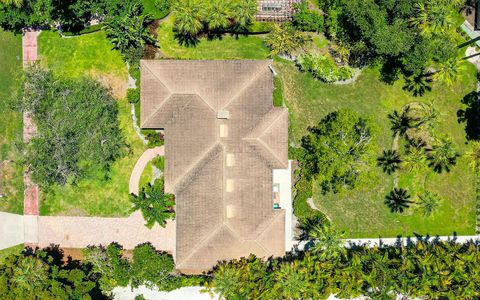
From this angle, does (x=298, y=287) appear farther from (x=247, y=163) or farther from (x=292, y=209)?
(x=247, y=163)

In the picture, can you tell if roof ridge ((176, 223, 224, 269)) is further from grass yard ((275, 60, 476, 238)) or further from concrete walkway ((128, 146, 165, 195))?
grass yard ((275, 60, 476, 238))

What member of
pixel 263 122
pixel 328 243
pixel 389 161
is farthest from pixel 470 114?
pixel 263 122

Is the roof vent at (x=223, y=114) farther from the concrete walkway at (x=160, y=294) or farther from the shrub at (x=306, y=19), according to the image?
the concrete walkway at (x=160, y=294)

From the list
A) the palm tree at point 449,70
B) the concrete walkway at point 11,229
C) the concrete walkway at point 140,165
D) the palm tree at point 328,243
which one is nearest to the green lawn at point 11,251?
the concrete walkway at point 11,229

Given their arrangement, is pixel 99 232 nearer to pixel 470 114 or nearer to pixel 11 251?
pixel 11 251

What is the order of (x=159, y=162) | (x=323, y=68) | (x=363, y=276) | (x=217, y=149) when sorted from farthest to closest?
(x=159, y=162) → (x=323, y=68) → (x=217, y=149) → (x=363, y=276)

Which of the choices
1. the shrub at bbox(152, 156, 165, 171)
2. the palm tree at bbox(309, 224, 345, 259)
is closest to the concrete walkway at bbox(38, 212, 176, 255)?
the shrub at bbox(152, 156, 165, 171)
